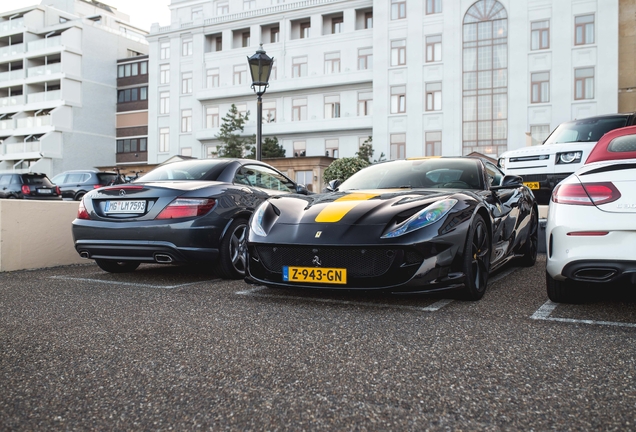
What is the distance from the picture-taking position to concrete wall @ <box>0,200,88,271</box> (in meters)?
6.71

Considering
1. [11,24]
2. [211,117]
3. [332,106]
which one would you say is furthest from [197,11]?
[11,24]

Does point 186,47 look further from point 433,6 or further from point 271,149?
point 433,6

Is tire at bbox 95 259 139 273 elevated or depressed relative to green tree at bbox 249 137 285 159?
depressed

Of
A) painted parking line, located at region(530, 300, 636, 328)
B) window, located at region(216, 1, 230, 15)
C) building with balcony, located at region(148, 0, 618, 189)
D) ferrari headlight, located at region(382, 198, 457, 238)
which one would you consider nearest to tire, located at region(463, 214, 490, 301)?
ferrari headlight, located at region(382, 198, 457, 238)

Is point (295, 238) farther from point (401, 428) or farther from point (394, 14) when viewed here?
point (394, 14)

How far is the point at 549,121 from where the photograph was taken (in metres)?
35.5

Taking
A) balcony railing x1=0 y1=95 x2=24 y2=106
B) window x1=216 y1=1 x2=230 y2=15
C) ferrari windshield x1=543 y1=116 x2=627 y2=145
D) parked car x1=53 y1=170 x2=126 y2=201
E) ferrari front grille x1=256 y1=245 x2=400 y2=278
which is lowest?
ferrari front grille x1=256 y1=245 x2=400 y2=278

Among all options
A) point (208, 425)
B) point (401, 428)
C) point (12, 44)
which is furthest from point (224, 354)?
point (12, 44)

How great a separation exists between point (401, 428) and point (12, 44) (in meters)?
68.1

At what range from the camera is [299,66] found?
1722 inches

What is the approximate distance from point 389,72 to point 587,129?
98.0ft

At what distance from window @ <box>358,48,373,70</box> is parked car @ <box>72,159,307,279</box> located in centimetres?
3713

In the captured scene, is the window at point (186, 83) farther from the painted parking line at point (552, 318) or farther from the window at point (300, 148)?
the painted parking line at point (552, 318)

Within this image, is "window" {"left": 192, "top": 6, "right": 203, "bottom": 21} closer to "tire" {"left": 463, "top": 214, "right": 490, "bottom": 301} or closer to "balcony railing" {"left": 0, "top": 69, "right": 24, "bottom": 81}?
"balcony railing" {"left": 0, "top": 69, "right": 24, "bottom": 81}
